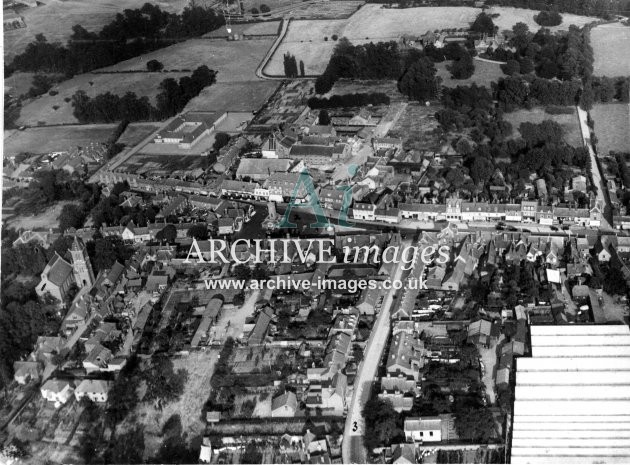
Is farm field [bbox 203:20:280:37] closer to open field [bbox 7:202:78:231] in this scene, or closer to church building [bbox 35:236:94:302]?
open field [bbox 7:202:78:231]

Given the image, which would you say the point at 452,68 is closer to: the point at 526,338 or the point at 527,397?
the point at 526,338

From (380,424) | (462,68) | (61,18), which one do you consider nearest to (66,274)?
(380,424)

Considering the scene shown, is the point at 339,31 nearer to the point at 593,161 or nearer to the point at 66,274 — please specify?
the point at 593,161

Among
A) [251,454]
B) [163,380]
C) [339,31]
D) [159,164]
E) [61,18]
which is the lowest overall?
[251,454]

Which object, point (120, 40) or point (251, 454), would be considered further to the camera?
point (120, 40)

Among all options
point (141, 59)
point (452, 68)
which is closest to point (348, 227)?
point (452, 68)

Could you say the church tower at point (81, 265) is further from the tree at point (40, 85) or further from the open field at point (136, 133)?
the tree at point (40, 85)
